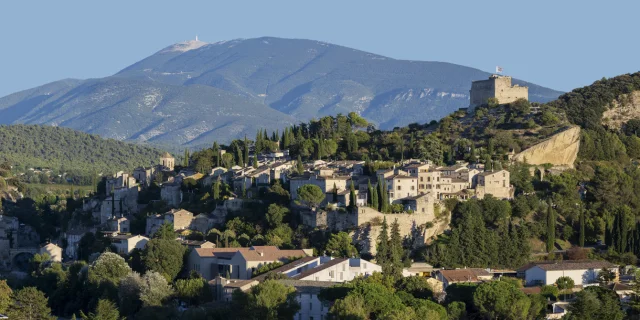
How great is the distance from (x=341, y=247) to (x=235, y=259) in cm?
511

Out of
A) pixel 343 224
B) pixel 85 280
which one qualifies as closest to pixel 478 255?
pixel 343 224

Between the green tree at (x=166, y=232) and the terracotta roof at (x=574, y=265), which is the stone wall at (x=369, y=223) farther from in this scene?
the green tree at (x=166, y=232)

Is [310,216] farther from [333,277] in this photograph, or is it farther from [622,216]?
[622,216]

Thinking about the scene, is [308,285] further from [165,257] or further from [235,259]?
[165,257]

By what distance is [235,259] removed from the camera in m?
57.6

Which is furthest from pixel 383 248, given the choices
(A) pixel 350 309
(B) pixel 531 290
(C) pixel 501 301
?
(A) pixel 350 309

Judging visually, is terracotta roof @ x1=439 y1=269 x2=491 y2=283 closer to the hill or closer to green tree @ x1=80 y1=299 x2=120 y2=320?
green tree @ x1=80 y1=299 x2=120 y2=320

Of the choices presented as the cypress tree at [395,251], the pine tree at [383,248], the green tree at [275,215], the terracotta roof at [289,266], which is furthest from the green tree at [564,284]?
the green tree at [275,215]

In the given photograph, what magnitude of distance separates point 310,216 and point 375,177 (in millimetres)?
6288

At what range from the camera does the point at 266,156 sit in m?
80.0

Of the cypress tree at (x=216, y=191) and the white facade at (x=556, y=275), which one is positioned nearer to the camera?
the white facade at (x=556, y=275)

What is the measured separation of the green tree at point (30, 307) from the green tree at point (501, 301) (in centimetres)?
1984

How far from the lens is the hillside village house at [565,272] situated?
54.2 m

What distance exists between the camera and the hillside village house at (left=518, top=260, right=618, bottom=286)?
178 ft
